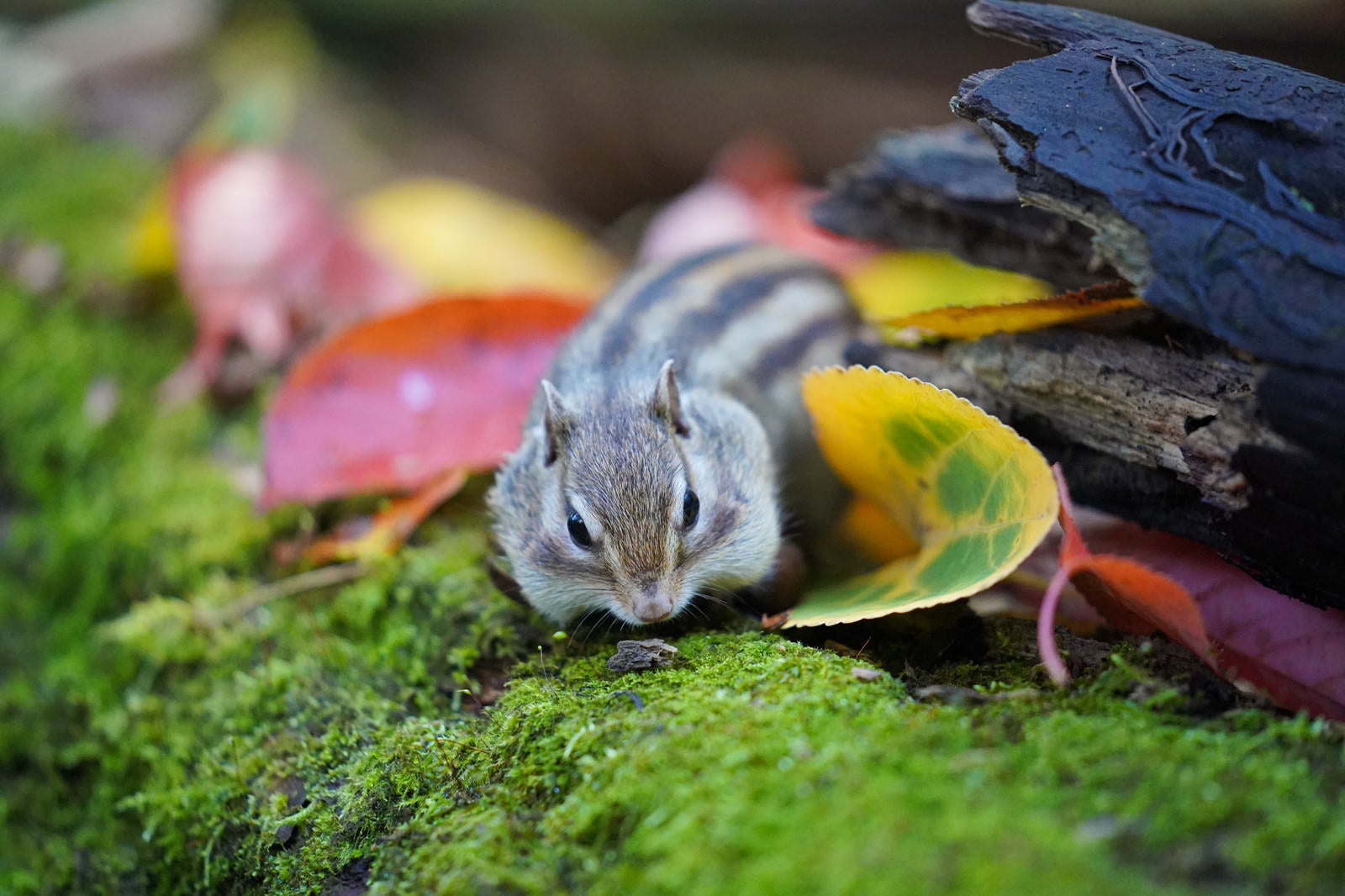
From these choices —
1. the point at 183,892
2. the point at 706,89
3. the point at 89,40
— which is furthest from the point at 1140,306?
the point at 89,40

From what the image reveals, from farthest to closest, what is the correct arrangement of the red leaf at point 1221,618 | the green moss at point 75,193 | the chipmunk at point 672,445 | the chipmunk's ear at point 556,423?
the green moss at point 75,193
the chipmunk's ear at point 556,423
the chipmunk at point 672,445
the red leaf at point 1221,618

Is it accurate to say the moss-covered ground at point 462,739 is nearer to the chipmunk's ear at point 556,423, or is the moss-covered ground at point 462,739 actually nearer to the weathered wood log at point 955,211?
the chipmunk's ear at point 556,423

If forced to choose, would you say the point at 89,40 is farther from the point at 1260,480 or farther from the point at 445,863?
the point at 1260,480

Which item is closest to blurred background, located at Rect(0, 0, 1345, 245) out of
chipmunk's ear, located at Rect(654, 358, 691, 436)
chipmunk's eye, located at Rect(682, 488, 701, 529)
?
chipmunk's ear, located at Rect(654, 358, 691, 436)

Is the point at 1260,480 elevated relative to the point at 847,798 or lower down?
elevated

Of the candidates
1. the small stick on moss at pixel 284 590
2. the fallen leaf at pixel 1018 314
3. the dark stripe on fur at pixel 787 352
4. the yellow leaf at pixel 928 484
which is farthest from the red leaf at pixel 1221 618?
the small stick on moss at pixel 284 590

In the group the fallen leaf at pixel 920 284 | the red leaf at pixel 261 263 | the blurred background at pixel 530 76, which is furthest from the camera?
the blurred background at pixel 530 76

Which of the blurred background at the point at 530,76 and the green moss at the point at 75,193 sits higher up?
the blurred background at the point at 530,76

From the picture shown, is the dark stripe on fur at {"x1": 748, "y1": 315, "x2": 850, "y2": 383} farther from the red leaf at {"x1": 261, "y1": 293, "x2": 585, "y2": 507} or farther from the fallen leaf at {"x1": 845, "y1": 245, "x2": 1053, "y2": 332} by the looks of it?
the red leaf at {"x1": 261, "y1": 293, "x2": 585, "y2": 507}
